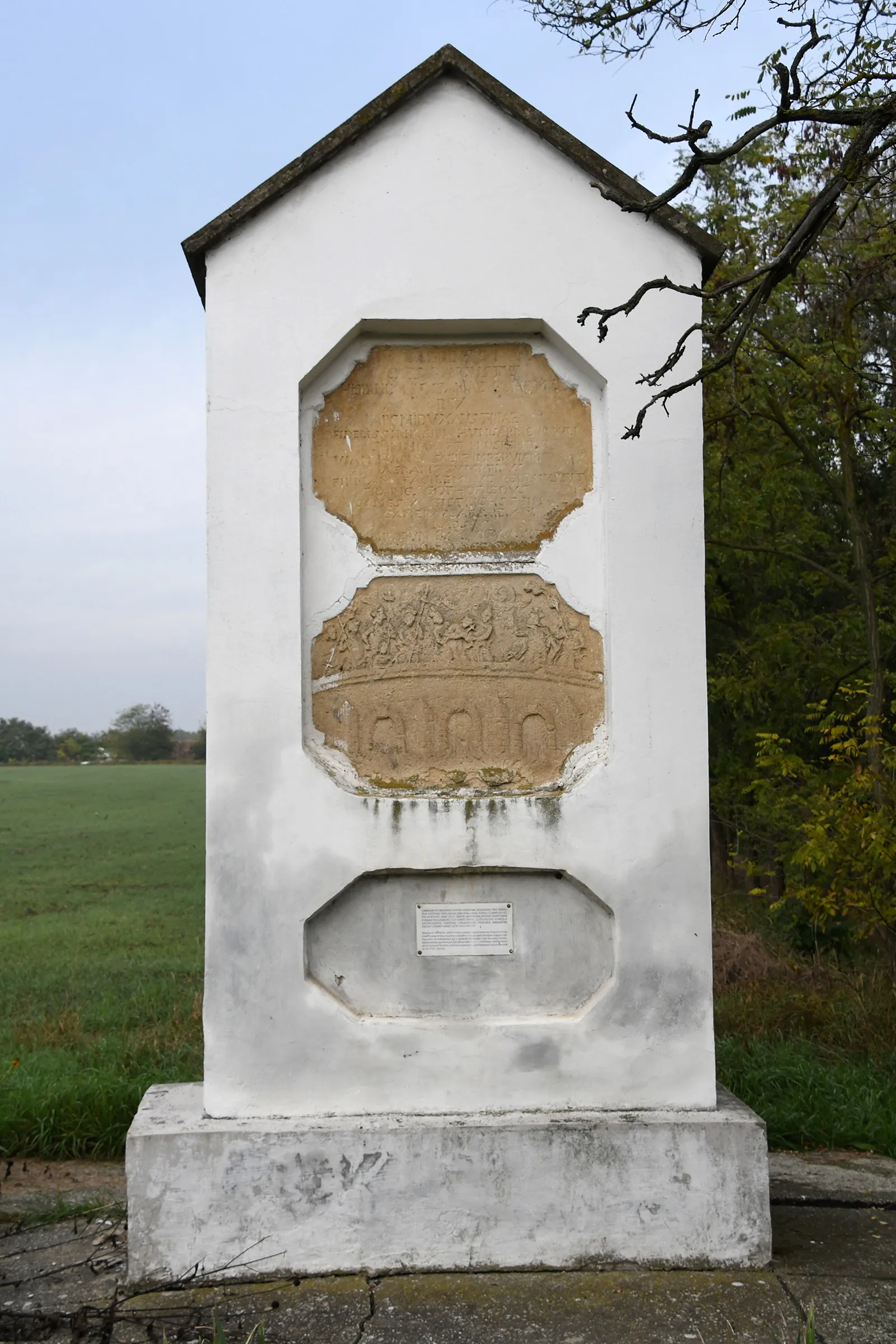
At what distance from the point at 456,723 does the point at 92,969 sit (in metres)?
6.97

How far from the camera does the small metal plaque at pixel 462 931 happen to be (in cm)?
438

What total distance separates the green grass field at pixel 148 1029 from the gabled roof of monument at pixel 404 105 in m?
3.93

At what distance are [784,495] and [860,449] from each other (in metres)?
0.88

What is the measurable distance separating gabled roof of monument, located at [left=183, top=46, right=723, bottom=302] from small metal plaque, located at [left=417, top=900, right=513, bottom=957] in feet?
8.40

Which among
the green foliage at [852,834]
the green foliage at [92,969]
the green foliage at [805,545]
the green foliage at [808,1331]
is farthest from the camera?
the green foliage at [805,545]

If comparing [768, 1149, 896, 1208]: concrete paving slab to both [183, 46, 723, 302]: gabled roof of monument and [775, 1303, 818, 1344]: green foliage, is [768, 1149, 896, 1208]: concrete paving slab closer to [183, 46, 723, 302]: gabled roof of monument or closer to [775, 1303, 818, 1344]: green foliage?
[775, 1303, 818, 1344]: green foliage

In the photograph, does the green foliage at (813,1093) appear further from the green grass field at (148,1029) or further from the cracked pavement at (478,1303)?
the cracked pavement at (478,1303)

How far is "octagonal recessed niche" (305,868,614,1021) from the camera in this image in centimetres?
438

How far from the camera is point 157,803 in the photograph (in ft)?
94.5

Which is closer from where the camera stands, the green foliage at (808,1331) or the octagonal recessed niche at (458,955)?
the green foliage at (808,1331)

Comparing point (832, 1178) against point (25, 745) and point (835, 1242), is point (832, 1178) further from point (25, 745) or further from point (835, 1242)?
point (25, 745)

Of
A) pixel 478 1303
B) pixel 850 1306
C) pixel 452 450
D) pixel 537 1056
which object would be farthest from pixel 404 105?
pixel 850 1306

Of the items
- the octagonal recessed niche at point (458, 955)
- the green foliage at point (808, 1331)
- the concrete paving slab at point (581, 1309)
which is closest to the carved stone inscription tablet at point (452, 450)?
the octagonal recessed niche at point (458, 955)

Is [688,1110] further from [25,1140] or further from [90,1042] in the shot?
[90,1042]
